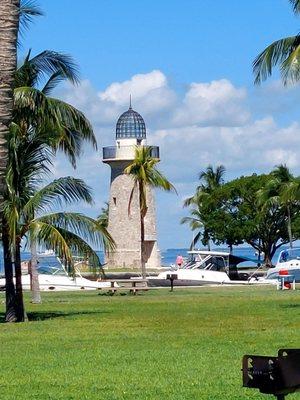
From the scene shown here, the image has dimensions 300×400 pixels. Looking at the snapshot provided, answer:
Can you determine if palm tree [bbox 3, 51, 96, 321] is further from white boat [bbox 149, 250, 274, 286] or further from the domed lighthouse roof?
the domed lighthouse roof

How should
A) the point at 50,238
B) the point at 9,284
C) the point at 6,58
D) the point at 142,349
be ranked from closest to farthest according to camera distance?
the point at 6,58
the point at 142,349
the point at 50,238
the point at 9,284

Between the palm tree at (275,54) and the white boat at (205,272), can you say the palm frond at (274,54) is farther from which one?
the white boat at (205,272)

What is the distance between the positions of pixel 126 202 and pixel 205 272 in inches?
715

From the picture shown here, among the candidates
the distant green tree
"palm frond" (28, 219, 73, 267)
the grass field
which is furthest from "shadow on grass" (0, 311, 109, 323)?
the distant green tree

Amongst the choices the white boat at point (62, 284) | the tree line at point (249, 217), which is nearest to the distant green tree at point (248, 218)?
the tree line at point (249, 217)

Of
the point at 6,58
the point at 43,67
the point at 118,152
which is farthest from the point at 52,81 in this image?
the point at 118,152

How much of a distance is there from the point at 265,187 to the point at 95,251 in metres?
51.3

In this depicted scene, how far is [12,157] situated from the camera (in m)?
27.0

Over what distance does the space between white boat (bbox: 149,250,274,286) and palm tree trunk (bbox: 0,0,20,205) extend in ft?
130

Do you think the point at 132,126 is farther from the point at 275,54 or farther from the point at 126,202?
the point at 275,54

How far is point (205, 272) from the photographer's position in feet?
180

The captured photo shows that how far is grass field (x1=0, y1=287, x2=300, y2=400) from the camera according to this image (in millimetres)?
13273

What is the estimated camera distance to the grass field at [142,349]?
1327 centimetres

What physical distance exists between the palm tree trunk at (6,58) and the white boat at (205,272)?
39735 millimetres
